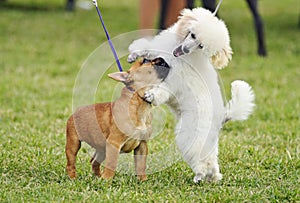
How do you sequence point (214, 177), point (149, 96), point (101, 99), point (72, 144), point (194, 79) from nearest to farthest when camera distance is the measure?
point (149, 96), point (194, 79), point (72, 144), point (214, 177), point (101, 99)

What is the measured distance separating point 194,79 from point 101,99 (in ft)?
7.16

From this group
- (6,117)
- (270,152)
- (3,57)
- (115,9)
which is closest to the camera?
(270,152)

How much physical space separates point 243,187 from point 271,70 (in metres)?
4.73

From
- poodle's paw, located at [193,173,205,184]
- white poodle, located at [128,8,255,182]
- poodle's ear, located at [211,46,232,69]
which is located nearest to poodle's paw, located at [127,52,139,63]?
white poodle, located at [128,8,255,182]

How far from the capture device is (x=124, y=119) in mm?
3256

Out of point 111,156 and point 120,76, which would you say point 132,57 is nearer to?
point 120,76

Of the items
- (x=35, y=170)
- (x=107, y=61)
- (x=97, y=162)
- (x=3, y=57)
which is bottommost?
(x=3, y=57)

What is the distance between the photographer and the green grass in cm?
336

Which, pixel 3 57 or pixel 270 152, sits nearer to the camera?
pixel 270 152

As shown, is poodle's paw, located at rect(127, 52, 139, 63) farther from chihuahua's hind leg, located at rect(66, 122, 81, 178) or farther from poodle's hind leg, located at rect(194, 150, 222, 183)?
poodle's hind leg, located at rect(194, 150, 222, 183)

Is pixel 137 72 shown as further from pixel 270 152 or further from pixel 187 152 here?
pixel 270 152

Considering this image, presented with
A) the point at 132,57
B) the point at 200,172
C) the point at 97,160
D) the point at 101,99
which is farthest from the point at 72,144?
the point at 101,99

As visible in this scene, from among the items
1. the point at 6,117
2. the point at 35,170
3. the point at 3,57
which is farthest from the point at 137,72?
the point at 3,57

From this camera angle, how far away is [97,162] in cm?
354
